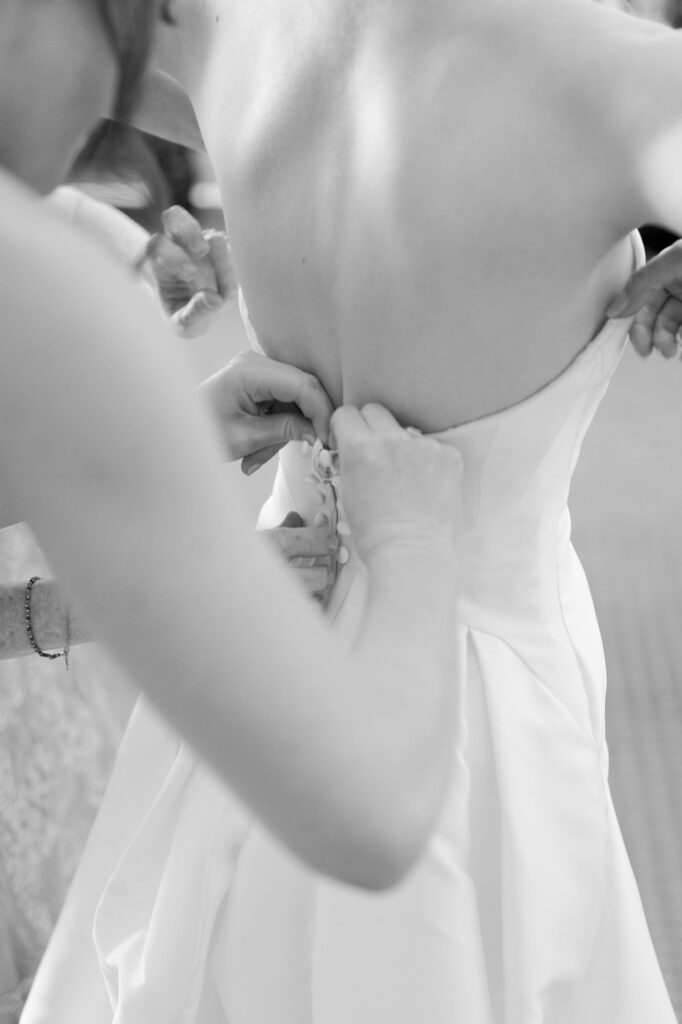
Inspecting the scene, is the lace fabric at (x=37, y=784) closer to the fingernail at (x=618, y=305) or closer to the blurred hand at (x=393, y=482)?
the blurred hand at (x=393, y=482)

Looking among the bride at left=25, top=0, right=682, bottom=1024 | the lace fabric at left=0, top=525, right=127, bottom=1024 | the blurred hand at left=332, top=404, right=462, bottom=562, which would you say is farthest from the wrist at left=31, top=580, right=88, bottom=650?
the blurred hand at left=332, top=404, right=462, bottom=562

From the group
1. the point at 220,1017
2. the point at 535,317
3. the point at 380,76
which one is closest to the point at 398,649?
the point at 535,317

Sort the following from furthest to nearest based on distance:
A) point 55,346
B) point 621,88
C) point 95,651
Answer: point 95,651, point 621,88, point 55,346

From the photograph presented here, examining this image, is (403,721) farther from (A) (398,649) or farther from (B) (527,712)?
(B) (527,712)

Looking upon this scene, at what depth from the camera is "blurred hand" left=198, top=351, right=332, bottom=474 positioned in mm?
933

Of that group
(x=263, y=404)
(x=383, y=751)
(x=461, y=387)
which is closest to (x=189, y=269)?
(x=263, y=404)

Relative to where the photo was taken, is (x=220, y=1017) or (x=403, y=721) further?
(x=220, y=1017)

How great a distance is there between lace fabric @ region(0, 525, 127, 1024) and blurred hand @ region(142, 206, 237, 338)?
333mm

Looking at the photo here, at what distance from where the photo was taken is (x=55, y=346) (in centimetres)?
44

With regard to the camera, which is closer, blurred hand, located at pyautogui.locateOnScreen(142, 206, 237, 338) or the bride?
the bride

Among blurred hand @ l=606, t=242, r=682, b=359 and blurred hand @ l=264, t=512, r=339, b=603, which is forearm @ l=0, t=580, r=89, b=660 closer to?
blurred hand @ l=264, t=512, r=339, b=603

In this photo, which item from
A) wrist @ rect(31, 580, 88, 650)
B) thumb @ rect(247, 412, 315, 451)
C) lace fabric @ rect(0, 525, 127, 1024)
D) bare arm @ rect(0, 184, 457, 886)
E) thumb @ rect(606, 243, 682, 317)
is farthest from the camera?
lace fabric @ rect(0, 525, 127, 1024)

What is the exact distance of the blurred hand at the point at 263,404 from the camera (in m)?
0.93

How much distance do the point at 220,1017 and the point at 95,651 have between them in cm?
57
